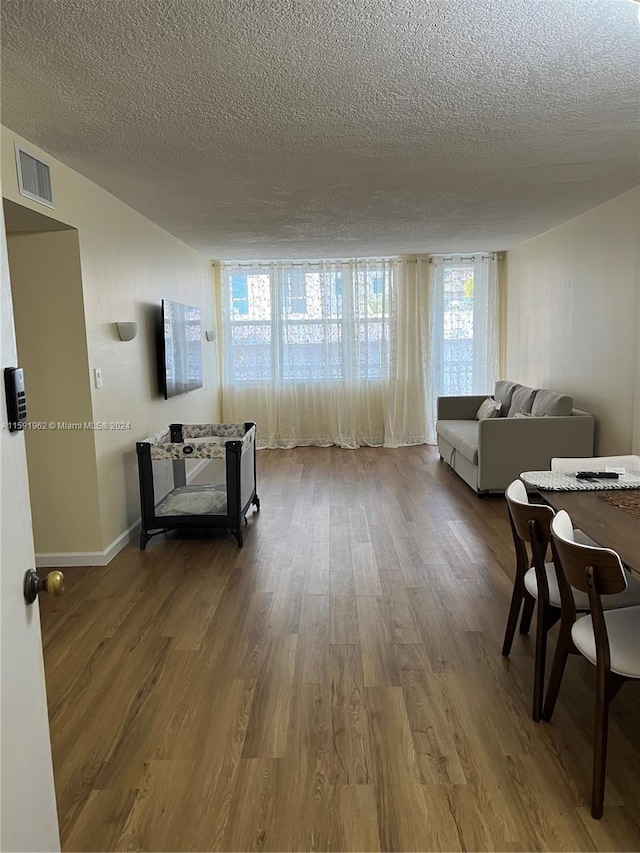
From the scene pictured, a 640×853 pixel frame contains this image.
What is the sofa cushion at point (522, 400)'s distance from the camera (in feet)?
18.7

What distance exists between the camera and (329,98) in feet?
8.08

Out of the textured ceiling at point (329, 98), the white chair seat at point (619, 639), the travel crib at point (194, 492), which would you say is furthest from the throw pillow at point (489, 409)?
the white chair seat at point (619, 639)

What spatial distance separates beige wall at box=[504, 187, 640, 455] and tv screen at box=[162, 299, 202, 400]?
3.61m

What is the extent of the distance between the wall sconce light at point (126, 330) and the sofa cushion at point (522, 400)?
3719 millimetres

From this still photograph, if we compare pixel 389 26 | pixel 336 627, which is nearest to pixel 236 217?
pixel 389 26

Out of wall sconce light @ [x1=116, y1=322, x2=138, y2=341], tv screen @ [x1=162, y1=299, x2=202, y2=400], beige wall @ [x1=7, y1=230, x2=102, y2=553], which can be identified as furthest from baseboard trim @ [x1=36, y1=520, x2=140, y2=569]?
tv screen @ [x1=162, y1=299, x2=202, y2=400]

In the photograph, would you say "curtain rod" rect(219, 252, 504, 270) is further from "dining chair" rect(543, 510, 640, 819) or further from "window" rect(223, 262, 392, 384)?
"dining chair" rect(543, 510, 640, 819)

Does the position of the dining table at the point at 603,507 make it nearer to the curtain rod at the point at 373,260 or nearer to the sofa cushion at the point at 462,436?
the sofa cushion at the point at 462,436

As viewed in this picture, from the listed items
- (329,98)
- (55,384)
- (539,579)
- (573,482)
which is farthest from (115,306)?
(539,579)

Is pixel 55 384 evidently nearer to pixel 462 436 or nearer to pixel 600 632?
pixel 600 632

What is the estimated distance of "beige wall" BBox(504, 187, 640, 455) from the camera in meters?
4.38

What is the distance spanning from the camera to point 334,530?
4.41m

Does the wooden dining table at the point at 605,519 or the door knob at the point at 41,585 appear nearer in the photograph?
the door knob at the point at 41,585

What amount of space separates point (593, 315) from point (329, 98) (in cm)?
341
